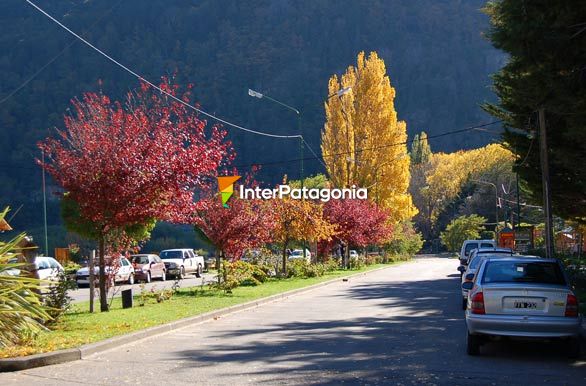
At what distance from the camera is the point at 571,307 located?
10141 mm

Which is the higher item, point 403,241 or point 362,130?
point 362,130

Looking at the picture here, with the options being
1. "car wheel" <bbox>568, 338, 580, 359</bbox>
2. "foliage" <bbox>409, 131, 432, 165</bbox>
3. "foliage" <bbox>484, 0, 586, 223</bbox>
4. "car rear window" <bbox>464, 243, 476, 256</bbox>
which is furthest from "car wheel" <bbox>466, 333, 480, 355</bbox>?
"foliage" <bbox>409, 131, 432, 165</bbox>

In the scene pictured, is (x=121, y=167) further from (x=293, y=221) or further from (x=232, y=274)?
(x=293, y=221)

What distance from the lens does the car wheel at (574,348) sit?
33.9 ft

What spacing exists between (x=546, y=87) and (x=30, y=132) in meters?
88.1

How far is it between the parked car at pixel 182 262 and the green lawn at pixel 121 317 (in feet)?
50.5

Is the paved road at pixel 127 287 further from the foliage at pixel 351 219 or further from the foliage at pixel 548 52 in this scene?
the foliage at pixel 548 52

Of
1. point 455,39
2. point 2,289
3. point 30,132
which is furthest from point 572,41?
point 455,39

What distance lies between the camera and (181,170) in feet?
56.2

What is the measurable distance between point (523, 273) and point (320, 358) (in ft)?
11.2

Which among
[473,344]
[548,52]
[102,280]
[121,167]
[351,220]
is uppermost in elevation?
[548,52]


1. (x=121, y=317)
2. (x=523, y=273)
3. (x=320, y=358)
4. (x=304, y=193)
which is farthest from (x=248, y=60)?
(x=320, y=358)

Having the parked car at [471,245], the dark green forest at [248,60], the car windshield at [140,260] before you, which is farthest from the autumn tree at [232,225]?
the dark green forest at [248,60]

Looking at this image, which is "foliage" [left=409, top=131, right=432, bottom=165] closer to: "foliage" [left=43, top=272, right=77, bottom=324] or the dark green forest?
the dark green forest
